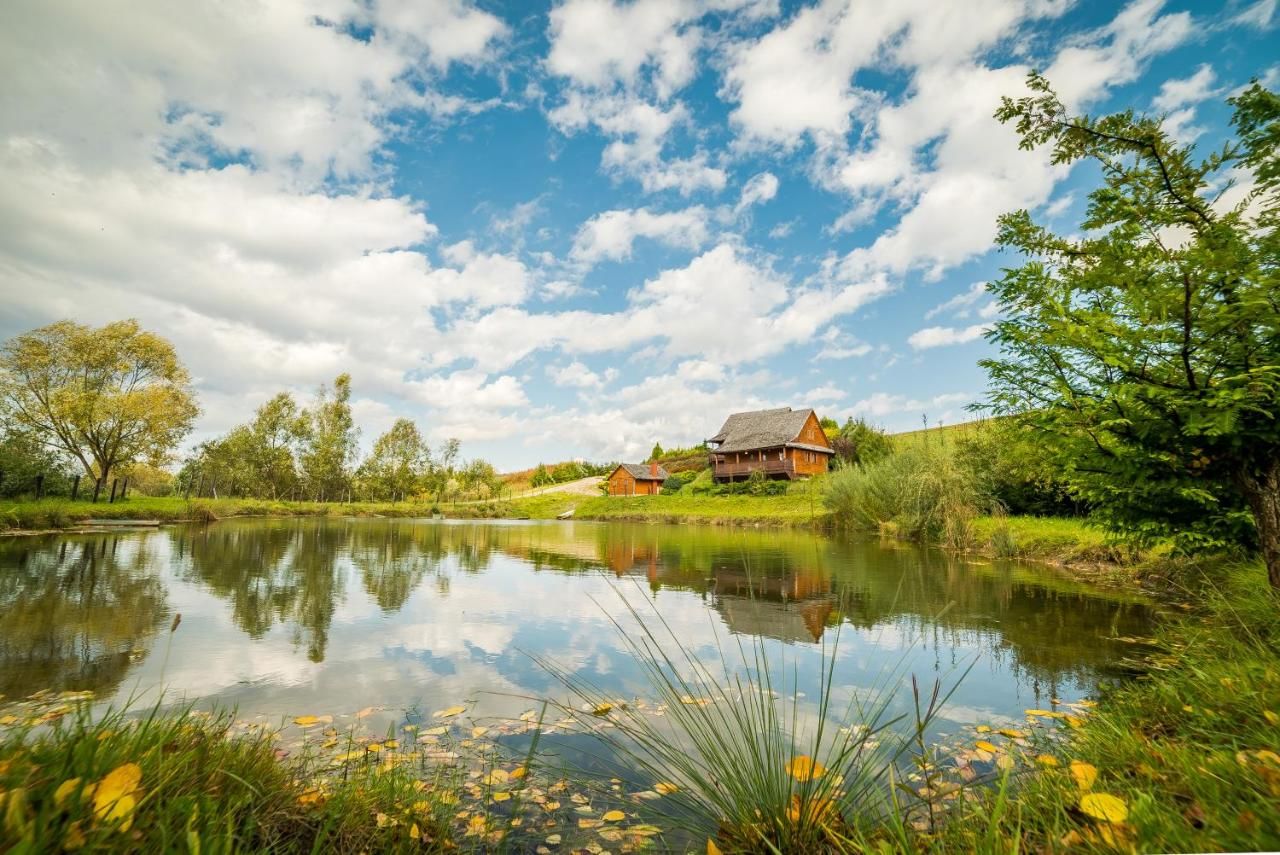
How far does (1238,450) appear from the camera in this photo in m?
4.10

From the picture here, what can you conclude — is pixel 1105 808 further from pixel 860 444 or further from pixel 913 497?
pixel 860 444

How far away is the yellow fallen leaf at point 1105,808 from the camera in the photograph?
158 cm

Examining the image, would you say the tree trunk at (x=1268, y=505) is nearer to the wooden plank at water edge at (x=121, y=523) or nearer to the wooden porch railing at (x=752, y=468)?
the wooden plank at water edge at (x=121, y=523)

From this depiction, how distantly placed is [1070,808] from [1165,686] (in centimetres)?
187

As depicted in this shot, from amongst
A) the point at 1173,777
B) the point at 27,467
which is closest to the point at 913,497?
the point at 1173,777

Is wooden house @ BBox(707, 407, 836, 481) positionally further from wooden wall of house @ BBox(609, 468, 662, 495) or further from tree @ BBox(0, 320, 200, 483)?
tree @ BBox(0, 320, 200, 483)

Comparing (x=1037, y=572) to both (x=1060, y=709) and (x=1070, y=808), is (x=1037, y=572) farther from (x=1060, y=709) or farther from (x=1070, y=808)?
(x=1070, y=808)

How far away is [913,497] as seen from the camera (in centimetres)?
1616

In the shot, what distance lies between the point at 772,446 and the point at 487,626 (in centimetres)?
3591

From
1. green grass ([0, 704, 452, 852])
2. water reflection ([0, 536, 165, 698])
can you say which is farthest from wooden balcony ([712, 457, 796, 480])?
green grass ([0, 704, 452, 852])

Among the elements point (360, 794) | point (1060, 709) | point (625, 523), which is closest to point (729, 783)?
point (360, 794)

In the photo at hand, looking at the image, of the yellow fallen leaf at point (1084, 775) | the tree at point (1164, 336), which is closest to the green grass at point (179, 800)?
the yellow fallen leaf at point (1084, 775)

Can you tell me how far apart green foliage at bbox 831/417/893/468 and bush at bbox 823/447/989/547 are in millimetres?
2849

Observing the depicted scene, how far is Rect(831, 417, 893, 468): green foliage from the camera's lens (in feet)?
85.8
